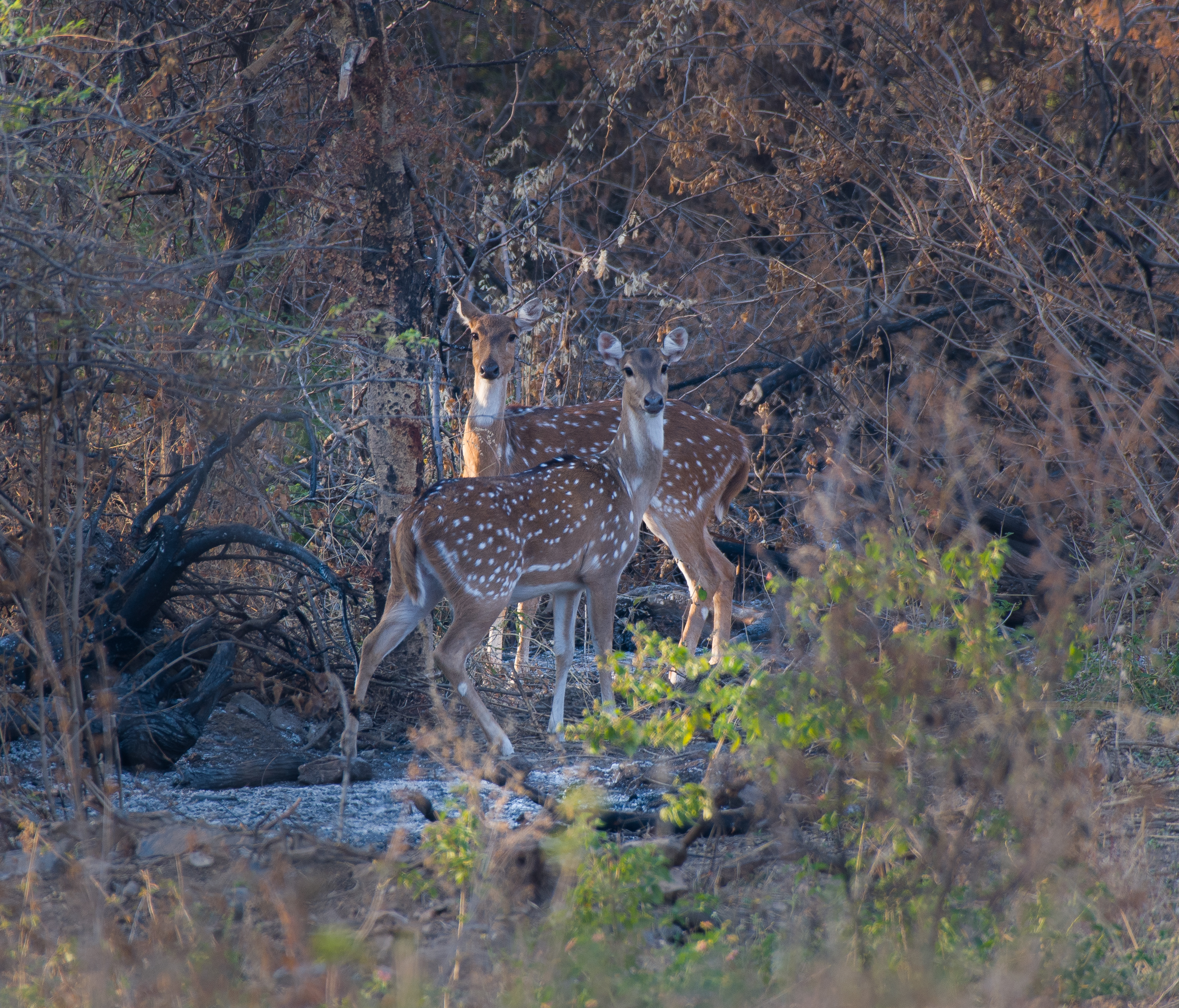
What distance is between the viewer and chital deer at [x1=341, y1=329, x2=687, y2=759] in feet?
20.8

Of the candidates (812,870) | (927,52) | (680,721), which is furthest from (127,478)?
(927,52)

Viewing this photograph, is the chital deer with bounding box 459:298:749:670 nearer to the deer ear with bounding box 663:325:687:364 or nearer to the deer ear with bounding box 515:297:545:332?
the deer ear with bounding box 515:297:545:332

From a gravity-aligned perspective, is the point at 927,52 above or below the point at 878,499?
above

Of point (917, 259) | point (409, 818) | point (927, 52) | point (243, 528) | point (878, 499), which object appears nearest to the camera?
point (409, 818)

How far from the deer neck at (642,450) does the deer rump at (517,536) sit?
8.4 inches

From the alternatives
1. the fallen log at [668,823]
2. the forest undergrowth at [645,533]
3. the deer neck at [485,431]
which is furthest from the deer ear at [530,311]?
the fallen log at [668,823]

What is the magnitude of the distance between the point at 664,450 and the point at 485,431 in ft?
4.01

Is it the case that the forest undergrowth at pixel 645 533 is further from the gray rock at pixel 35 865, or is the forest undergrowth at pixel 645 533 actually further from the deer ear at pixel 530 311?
the deer ear at pixel 530 311

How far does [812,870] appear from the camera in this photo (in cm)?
402

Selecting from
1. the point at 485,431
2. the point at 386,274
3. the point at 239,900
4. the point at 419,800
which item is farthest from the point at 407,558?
the point at 239,900

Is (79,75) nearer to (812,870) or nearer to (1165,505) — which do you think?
(812,870)

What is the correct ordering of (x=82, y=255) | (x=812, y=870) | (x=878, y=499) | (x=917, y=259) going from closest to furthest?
(x=812, y=870) → (x=82, y=255) → (x=878, y=499) → (x=917, y=259)

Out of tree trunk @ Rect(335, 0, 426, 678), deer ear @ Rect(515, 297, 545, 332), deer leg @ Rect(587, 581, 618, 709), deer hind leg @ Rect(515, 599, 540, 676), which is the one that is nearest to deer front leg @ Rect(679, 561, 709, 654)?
deer leg @ Rect(587, 581, 618, 709)

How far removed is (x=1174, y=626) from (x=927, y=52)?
5406mm
